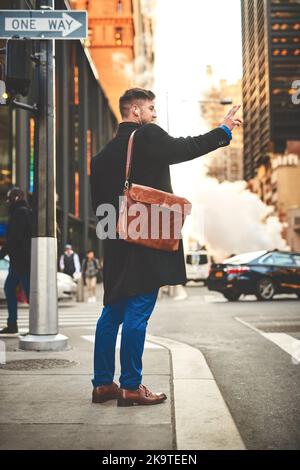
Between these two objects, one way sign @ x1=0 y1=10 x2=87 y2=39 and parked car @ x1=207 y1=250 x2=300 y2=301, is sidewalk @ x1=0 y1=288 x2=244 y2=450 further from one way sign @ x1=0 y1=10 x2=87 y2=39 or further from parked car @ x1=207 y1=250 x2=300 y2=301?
parked car @ x1=207 y1=250 x2=300 y2=301

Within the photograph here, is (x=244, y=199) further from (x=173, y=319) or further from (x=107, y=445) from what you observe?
(x=107, y=445)

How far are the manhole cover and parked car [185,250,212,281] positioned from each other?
25400mm

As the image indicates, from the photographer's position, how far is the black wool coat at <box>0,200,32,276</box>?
8.24 metres

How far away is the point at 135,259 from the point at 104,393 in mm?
851

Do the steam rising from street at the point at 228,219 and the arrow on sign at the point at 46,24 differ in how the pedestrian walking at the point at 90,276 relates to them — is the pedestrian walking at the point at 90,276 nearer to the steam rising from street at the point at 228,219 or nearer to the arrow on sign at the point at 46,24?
the arrow on sign at the point at 46,24

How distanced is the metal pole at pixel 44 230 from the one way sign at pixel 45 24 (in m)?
0.35

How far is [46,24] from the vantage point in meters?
6.58

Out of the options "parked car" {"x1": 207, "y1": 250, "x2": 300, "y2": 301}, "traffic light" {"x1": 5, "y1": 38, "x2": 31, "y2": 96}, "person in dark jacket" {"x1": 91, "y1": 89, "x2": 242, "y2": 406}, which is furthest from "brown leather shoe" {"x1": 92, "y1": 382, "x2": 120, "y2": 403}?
"parked car" {"x1": 207, "y1": 250, "x2": 300, "y2": 301}

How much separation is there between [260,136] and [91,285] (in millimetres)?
141532

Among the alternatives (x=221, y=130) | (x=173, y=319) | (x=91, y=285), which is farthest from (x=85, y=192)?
(x=221, y=130)

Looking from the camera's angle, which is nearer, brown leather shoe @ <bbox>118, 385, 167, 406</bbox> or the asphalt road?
the asphalt road

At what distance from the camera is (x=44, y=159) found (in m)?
6.86

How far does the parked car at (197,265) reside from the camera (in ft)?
104

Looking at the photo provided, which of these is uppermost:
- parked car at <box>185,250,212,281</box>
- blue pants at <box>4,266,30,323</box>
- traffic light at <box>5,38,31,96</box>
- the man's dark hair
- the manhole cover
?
traffic light at <box>5,38,31,96</box>
